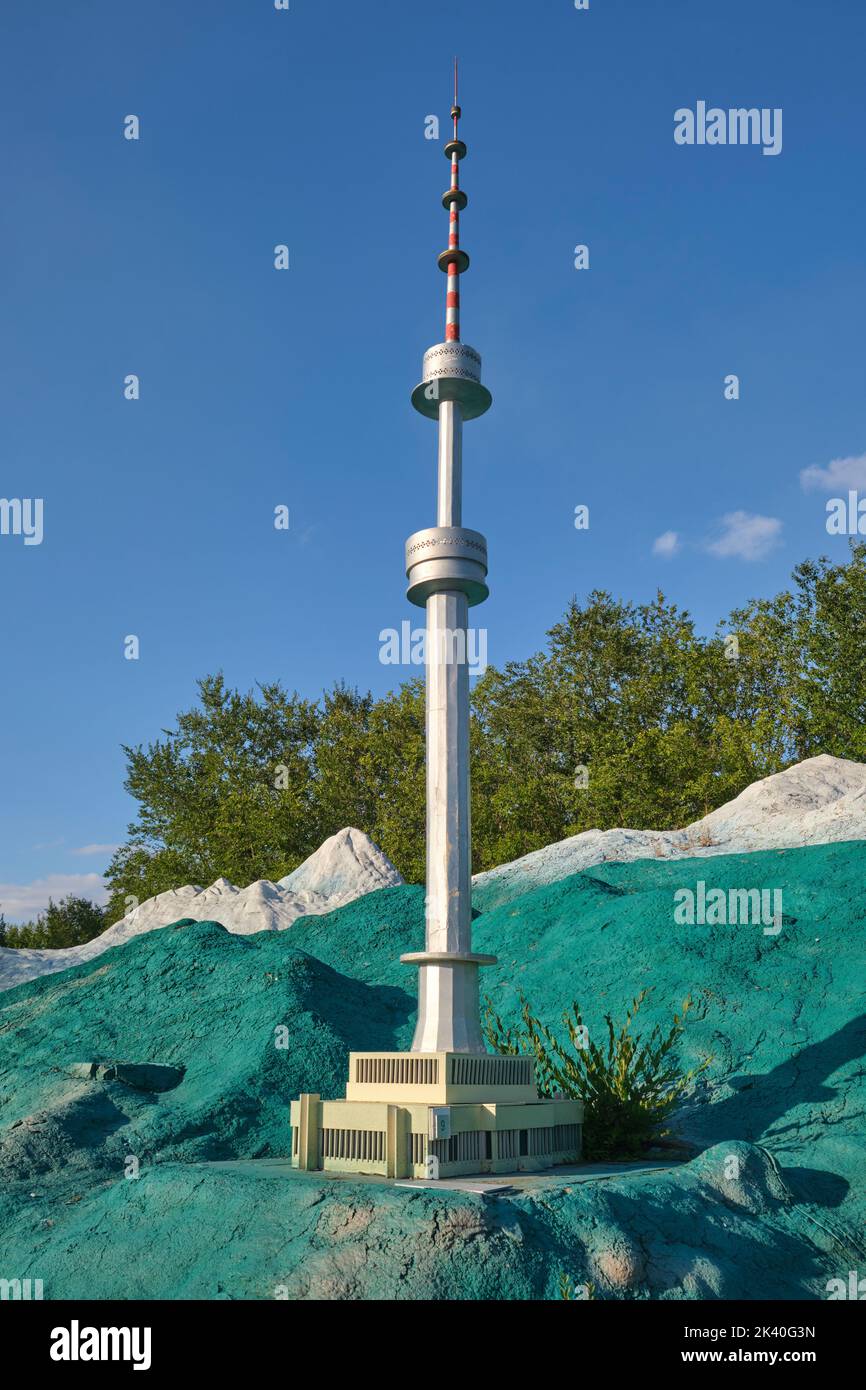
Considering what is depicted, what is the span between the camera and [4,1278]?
20.6ft

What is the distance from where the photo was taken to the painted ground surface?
5477mm

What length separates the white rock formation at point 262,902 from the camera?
1881 centimetres

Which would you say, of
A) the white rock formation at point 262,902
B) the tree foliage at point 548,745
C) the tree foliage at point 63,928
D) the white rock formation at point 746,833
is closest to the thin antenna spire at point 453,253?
the white rock formation at point 746,833

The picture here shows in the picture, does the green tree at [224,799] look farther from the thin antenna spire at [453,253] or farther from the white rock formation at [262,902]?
the thin antenna spire at [453,253]

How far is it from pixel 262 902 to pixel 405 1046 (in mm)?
7776

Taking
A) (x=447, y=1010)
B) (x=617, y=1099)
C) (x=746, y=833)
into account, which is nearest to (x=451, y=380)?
(x=447, y=1010)

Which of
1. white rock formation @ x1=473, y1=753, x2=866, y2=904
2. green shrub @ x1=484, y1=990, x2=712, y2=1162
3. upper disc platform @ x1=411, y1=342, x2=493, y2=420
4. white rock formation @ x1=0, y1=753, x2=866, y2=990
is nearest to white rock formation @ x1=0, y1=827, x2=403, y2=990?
white rock formation @ x1=0, y1=753, x2=866, y2=990

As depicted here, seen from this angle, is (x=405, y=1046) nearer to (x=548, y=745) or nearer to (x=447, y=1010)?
(x=447, y=1010)

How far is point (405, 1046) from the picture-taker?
11656 mm

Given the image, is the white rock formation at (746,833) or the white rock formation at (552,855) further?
the white rock formation at (552,855)

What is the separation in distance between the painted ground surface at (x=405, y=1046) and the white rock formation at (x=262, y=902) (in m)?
2.48

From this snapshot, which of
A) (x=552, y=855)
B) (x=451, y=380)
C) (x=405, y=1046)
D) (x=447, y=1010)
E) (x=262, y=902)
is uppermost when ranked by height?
(x=451, y=380)

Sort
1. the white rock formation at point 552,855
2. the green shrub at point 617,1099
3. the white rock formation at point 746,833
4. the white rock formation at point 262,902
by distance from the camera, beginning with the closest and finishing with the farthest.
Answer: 1. the green shrub at point 617,1099
2. the white rock formation at point 746,833
3. the white rock formation at point 552,855
4. the white rock formation at point 262,902

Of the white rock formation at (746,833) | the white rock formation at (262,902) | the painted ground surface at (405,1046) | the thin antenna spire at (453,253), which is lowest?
the painted ground surface at (405,1046)
